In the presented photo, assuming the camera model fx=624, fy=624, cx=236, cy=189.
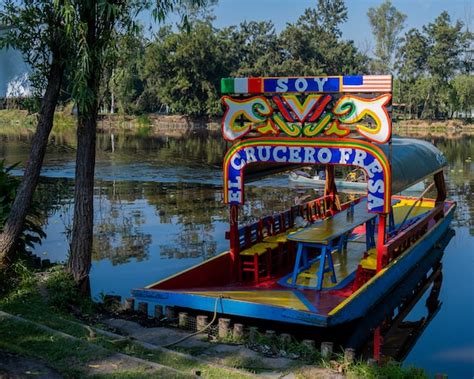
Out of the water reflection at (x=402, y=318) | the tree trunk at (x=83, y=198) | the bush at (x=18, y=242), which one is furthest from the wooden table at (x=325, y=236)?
the bush at (x=18, y=242)

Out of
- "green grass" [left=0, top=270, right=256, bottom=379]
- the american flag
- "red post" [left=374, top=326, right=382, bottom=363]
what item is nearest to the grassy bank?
"green grass" [left=0, top=270, right=256, bottom=379]

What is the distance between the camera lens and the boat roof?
10914 mm

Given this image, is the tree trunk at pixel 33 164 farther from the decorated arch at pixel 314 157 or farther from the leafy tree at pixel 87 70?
the decorated arch at pixel 314 157

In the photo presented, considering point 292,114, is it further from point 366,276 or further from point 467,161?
point 467,161

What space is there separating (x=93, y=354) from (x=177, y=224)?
1170 cm

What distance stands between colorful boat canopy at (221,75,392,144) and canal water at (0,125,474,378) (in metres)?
3.70

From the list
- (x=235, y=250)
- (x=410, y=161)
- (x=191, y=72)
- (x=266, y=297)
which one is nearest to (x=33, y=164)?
(x=235, y=250)

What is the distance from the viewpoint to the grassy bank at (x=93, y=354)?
20.9 ft

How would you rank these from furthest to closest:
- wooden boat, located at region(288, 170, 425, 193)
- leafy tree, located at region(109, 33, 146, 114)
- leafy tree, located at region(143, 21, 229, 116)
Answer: leafy tree, located at region(143, 21, 229, 116) < wooden boat, located at region(288, 170, 425, 193) < leafy tree, located at region(109, 33, 146, 114)

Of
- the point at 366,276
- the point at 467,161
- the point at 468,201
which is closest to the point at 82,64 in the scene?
the point at 366,276

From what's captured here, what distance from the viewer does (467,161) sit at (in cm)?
3519

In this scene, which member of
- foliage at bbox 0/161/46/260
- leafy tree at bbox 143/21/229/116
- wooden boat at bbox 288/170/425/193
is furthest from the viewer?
leafy tree at bbox 143/21/229/116

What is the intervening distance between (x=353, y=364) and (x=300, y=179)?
19848 mm

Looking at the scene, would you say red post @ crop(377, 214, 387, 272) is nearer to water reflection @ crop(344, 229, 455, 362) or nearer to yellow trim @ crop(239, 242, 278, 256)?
water reflection @ crop(344, 229, 455, 362)
